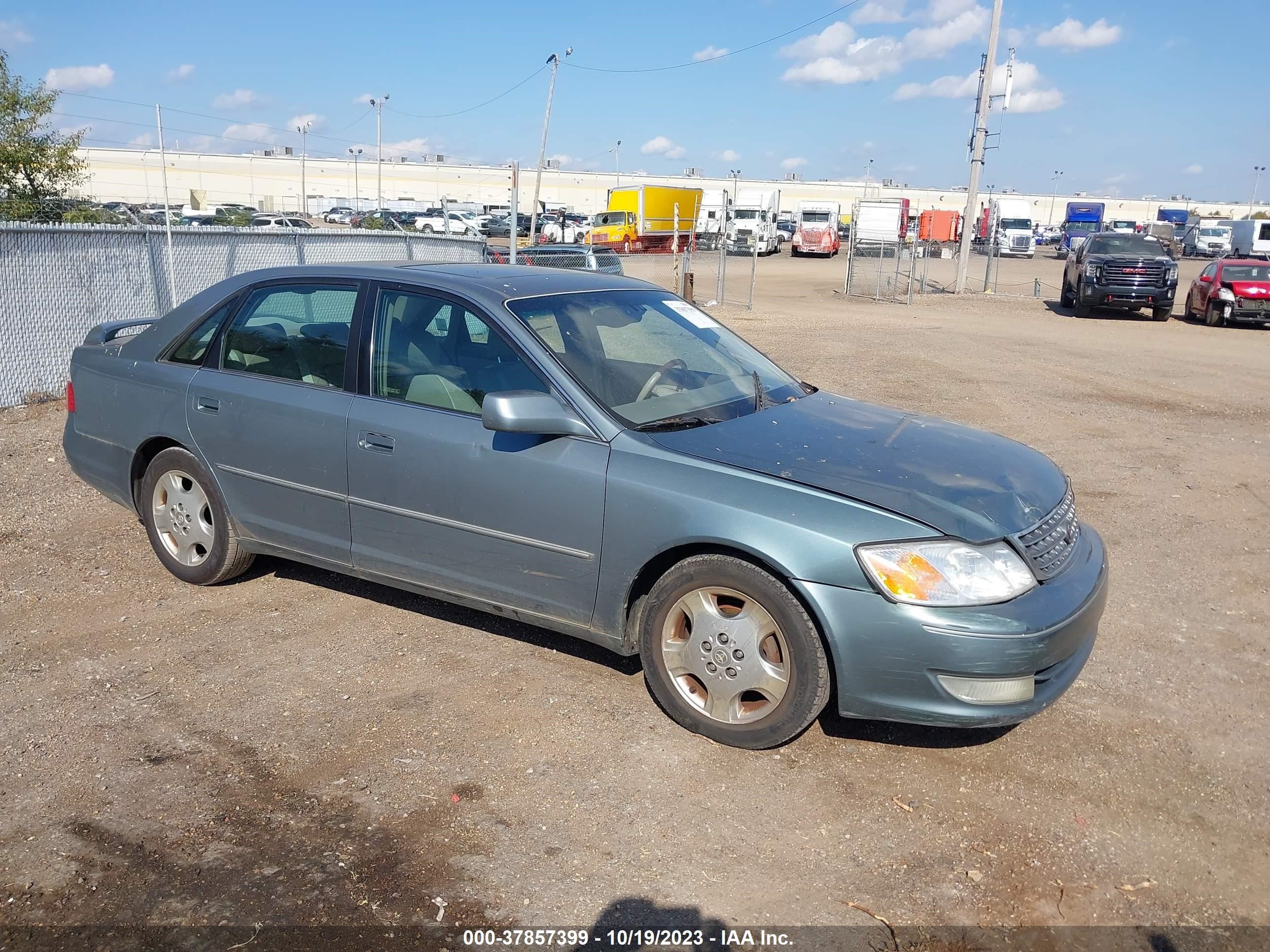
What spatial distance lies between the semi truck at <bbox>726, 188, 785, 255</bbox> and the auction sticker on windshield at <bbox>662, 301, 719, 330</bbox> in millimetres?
44701

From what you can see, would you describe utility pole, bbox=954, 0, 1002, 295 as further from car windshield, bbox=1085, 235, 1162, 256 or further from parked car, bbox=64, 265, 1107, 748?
parked car, bbox=64, 265, 1107, 748

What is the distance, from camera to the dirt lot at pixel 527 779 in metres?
2.92

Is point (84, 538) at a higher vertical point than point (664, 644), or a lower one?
lower

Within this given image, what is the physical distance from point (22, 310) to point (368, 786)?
26.4ft

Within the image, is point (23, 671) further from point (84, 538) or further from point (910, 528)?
point (910, 528)

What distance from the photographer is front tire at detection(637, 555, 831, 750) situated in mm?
3490

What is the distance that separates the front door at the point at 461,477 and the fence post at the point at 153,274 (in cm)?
754

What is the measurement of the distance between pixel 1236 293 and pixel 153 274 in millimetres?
20287

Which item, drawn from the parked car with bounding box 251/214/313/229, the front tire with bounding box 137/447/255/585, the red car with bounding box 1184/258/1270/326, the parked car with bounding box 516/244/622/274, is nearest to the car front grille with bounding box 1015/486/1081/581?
the front tire with bounding box 137/447/255/585

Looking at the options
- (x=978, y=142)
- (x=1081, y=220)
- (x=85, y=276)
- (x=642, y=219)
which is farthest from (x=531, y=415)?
(x=1081, y=220)

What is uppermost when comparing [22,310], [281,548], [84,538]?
[22,310]

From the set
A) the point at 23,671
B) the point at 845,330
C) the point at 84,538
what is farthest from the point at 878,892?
the point at 845,330

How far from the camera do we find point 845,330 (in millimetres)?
18922

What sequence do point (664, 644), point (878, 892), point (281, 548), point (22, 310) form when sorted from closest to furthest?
point (878, 892)
point (664, 644)
point (281, 548)
point (22, 310)
